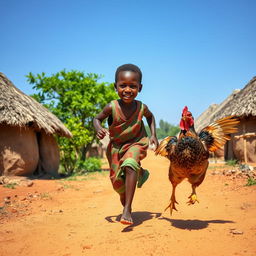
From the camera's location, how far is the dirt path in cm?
244

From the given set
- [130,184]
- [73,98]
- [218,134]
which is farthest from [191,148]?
[73,98]

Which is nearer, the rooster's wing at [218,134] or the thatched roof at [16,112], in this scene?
the rooster's wing at [218,134]

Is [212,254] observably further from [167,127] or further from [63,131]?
[167,127]

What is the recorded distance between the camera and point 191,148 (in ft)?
9.87

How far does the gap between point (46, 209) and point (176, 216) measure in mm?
2367

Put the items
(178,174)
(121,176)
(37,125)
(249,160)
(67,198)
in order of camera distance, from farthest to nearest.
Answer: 1. (249,160)
2. (37,125)
3. (67,198)
4. (121,176)
5. (178,174)

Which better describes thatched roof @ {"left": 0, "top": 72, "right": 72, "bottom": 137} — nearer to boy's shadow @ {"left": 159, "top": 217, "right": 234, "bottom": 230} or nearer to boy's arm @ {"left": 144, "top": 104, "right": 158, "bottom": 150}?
boy's arm @ {"left": 144, "top": 104, "right": 158, "bottom": 150}

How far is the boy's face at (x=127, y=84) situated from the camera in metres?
3.34

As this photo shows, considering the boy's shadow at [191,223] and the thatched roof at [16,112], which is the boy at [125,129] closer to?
the boy's shadow at [191,223]

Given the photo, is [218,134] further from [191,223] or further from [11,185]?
[11,185]

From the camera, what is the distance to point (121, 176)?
3.48 meters

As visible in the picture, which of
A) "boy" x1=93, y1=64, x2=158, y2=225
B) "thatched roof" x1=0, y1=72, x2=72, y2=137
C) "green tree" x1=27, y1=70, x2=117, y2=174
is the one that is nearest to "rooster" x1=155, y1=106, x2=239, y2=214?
"boy" x1=93, y1=64, x2=158, y2=225

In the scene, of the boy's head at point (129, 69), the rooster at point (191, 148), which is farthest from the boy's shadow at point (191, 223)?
the boy's head at point (129, 69)

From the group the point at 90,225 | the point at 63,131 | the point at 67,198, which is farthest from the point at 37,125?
the point at 90,225
